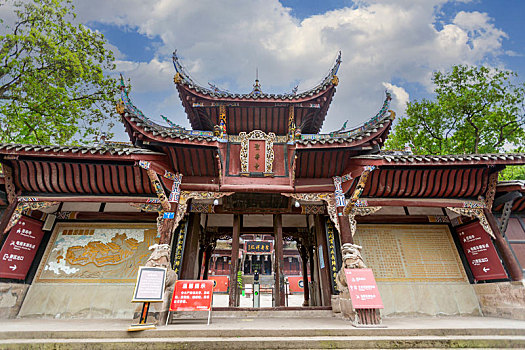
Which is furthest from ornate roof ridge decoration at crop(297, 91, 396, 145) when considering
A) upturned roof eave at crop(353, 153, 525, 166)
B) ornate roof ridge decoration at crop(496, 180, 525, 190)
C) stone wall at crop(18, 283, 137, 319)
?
stone wall at crop(18, 283, 137, 319)

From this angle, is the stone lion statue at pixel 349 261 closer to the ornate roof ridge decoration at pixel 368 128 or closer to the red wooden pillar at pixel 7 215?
the ornate roof ridge decoration at pixel 368 128

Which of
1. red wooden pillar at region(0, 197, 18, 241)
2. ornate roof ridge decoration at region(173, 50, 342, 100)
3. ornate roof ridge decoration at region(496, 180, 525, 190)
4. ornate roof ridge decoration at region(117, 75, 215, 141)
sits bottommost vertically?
red wooden pillar at region(0, 197, 18, 241)

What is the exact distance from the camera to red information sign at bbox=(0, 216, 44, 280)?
7089mm

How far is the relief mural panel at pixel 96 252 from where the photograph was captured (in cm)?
790

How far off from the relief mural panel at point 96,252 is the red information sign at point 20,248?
39cm

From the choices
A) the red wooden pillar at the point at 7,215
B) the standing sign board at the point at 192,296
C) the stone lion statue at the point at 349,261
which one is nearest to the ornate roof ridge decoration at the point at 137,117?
the standing sign board at the point at 192,296

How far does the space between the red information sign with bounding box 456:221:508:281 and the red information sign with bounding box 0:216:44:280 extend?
14212 mm

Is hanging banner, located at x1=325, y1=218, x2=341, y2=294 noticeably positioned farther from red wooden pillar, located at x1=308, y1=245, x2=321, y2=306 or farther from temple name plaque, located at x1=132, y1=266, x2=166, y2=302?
temple name plaque, located at x1=132, y1=266, x2=166, y2=302

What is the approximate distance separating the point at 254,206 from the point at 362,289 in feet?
16.1

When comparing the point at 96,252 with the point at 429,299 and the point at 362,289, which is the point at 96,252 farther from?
the point at 429,299

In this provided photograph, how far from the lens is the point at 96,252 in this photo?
8203 millimetres

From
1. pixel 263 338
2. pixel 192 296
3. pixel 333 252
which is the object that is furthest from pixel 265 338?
pixel 333 252

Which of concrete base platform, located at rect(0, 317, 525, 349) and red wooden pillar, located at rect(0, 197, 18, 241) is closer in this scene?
concrete base platform, located at rect(0, 317, 525, 349)

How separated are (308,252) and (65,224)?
969 cm
